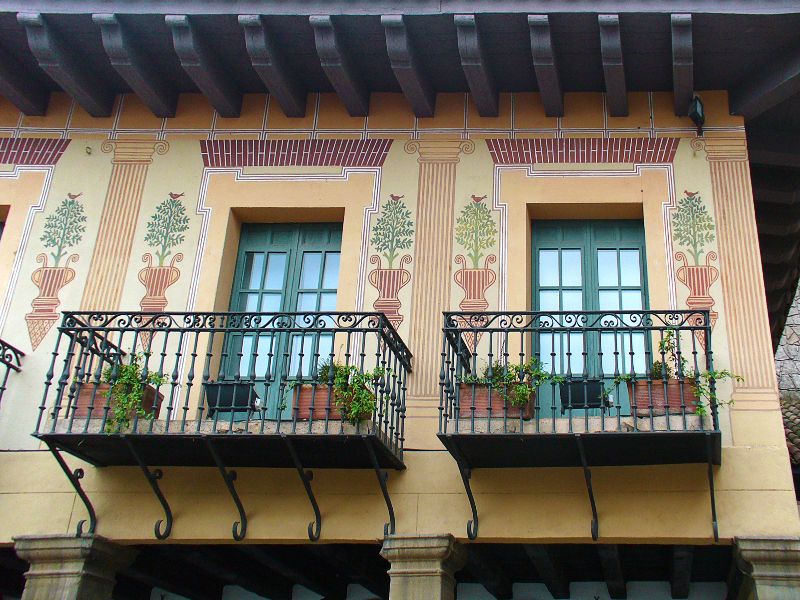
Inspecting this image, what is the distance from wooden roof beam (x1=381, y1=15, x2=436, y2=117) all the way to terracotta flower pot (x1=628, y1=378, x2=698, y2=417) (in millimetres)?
A: 3867

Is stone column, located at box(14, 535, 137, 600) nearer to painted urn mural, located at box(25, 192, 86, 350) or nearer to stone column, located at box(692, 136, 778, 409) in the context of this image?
painted urn mural, located at box(25, 192, 86, 350)

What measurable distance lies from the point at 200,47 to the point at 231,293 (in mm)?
2536

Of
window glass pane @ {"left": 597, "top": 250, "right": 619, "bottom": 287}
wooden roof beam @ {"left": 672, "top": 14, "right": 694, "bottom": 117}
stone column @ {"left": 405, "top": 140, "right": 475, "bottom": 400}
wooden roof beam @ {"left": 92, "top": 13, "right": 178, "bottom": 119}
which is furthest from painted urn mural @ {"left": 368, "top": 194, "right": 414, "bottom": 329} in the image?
wooden roof beam @ {"left": 672, "top": 14, "right": 694, "bottom": 117}

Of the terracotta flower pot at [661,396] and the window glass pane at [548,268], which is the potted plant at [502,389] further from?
the window glass pane at [548,268]

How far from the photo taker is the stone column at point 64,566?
8.07 m

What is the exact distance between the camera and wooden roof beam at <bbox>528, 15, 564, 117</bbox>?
912 cm

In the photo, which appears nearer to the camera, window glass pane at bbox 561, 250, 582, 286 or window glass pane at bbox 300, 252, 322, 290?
window glass pane at bbox 561, 250, 582, 286

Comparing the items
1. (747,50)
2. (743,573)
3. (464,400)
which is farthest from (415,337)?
(747,50)

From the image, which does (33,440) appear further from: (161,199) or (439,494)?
(439,494)

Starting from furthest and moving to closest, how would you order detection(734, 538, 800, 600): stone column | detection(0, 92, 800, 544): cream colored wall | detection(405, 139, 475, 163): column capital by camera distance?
detection(405, 139, 475, 163): column capital, detection(0, 92, 800, 544): cream colored wall, detection(734, 538, 800, 600): stone column

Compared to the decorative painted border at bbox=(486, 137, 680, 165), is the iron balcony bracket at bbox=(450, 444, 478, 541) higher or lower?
lower

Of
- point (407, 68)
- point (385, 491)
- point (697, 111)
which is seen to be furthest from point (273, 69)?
point (385, 491)

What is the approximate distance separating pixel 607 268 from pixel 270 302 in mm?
3443

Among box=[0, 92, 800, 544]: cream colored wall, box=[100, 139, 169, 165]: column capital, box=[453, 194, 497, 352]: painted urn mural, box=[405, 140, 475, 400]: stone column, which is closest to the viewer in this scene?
box=[0, 92, 800, 544]: cream colored wall
